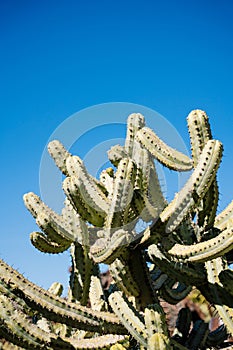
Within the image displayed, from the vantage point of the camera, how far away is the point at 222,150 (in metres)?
4.20

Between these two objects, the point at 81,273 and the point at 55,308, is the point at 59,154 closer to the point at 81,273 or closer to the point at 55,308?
the point at 81,273

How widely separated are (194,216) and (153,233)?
0.90 m

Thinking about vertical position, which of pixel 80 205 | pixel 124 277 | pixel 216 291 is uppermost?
pixel 80 205

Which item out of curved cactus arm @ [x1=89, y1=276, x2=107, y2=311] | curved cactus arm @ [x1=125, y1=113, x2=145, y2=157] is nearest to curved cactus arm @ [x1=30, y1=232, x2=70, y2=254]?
curved cactus arm @ [x1=89, y1=276, x2=107, y2=311]

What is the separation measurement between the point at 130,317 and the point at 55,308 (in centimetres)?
67

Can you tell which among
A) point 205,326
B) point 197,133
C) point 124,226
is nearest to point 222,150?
point 197,133

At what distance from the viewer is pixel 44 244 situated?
4.84m

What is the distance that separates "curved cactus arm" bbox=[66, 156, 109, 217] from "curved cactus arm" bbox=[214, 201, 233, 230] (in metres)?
1.20

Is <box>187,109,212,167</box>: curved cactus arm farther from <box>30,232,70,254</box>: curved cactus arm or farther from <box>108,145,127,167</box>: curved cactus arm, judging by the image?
<box>30,232,70,254</box>: curved cactus arm

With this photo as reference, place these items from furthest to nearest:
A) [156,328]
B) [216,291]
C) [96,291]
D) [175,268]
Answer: [96,291]
[216,291]
[175,268]
[156,328]

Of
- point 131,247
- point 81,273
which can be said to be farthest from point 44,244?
point 131,247

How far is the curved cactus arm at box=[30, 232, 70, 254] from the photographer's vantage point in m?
4.80

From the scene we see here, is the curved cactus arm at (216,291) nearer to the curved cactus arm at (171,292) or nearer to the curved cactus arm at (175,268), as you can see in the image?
the curved cactus arm at (175,268)

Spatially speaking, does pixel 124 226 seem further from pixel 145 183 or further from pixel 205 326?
pixel 205 326
